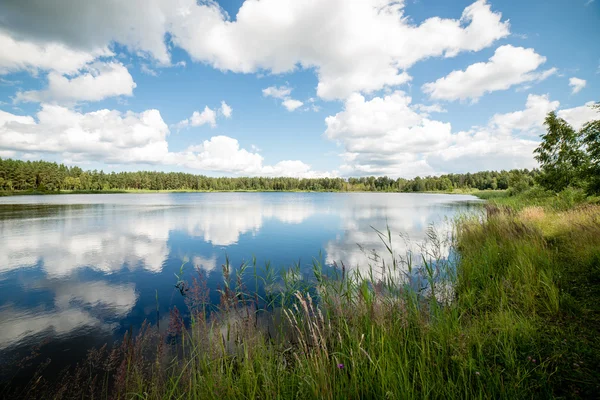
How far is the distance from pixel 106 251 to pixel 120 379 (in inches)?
718

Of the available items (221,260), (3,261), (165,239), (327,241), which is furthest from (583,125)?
(3,261)

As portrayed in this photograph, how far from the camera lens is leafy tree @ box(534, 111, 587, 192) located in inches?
910

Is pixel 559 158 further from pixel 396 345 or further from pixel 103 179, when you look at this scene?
pixel 103 179

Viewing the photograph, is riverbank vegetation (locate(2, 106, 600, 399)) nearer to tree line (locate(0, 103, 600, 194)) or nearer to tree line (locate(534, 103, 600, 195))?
tree line (locate(0, 103, 600, 194))

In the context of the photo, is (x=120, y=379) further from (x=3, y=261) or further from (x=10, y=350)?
(x=3, y=261)

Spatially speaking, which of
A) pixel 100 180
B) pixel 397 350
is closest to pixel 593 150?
pixel 397 350

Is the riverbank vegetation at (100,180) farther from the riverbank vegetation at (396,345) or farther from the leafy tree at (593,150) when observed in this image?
the riverbank vegetation at (396,345)

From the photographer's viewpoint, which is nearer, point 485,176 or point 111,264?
point 111,264

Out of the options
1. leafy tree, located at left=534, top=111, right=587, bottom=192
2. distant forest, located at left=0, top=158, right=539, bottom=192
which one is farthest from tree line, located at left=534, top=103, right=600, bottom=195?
distant forest, located at left=0, top=158, right=539, bottom=192

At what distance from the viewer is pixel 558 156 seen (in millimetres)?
27172

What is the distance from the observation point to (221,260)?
15156mm

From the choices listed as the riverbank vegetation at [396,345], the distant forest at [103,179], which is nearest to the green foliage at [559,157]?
the riverbank vegetation at [396,345]

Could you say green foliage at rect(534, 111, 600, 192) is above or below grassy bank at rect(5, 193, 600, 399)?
above

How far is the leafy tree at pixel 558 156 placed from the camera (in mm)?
23123
